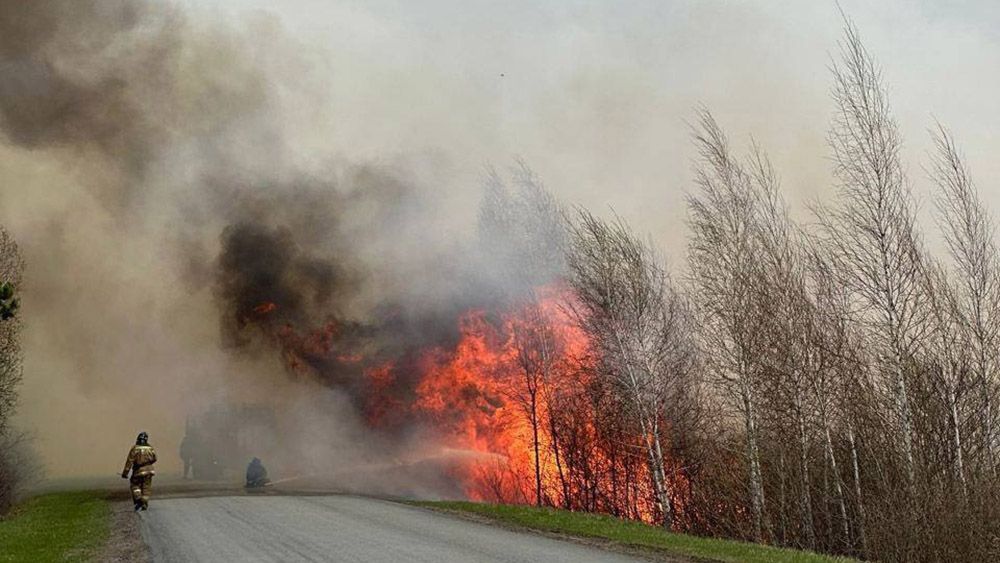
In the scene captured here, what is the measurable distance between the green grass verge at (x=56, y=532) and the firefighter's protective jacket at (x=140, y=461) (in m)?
1.49

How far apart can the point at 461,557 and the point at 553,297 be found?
2014 centimetres

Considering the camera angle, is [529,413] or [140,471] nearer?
[140,471]

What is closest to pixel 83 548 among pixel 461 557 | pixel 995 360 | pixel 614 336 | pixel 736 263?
pixel 461 557

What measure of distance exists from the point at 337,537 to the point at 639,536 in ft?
21.9

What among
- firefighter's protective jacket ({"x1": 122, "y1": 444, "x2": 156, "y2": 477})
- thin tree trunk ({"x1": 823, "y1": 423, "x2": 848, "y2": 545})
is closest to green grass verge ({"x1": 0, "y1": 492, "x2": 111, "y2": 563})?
firefighter's protective jacket ({"x1": 122, "y1": 444, "x2": 156, "y2": 477})

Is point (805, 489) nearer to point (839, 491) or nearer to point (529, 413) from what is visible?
point (839, 491)

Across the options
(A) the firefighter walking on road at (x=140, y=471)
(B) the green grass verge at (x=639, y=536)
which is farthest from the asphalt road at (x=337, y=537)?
(B) the green grass verge at (x=639, y=536)

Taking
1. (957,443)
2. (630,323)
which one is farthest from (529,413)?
(957,443)

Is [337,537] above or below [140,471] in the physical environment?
below

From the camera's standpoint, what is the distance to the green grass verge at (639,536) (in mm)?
13750

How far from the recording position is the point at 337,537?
50.4 ft

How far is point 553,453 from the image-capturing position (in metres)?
33.8

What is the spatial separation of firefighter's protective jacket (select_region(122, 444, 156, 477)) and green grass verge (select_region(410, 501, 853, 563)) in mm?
9510

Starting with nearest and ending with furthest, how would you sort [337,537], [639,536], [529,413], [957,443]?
[337,537]
[639,536]
[957,443]
[529,413]
